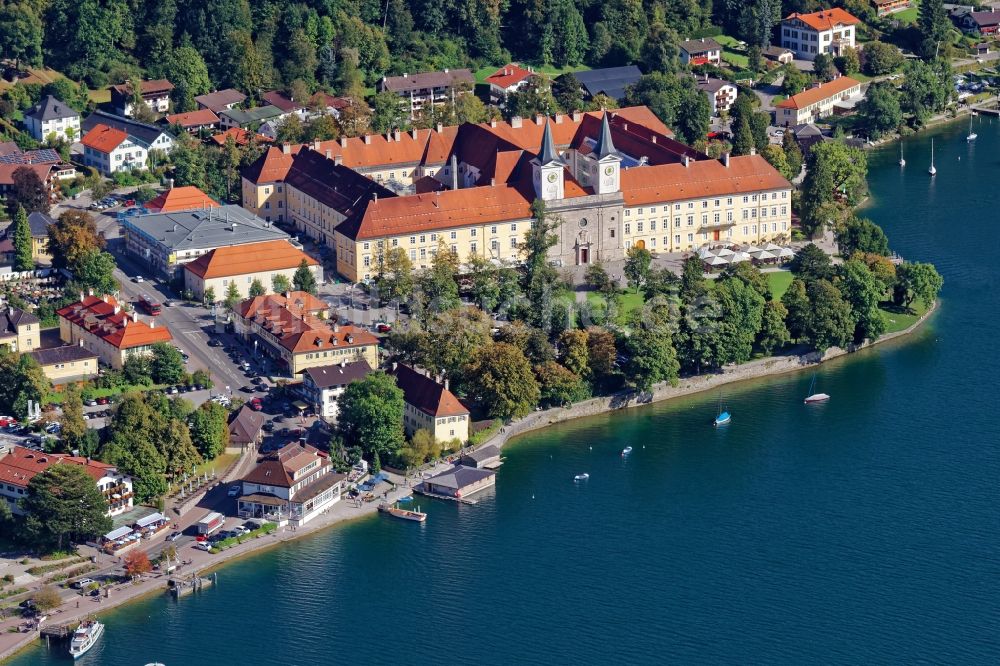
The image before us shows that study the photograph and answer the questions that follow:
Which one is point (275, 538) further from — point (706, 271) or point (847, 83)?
point (847, 83)

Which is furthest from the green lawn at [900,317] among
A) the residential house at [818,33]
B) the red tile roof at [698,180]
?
the residential house at [818,33]

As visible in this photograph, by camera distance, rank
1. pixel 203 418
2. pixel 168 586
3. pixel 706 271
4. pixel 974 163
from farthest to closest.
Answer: pixel 974 163, pixel 706 271, pixel 203 418, pixel 168 586

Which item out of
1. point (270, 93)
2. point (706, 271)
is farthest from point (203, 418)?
point (270, 93)

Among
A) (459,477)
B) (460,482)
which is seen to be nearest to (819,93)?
(459,477)

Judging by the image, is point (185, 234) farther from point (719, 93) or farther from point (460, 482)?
point (719, 93)

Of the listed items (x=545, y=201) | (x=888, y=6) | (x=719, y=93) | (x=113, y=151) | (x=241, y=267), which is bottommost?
(x=719, y=93)

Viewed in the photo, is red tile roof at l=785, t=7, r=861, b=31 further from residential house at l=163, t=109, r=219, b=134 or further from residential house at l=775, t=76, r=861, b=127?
residential house at l=163, t=109, r=219, b=134
